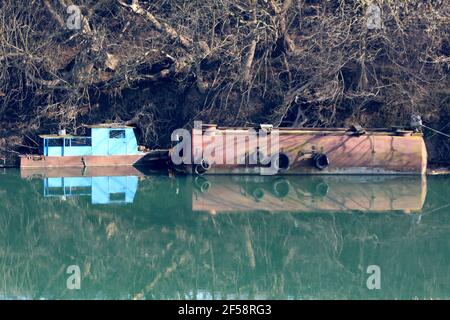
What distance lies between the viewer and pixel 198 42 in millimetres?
19344

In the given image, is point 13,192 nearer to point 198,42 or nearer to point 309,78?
point 198,42

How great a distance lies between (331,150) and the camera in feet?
57.6

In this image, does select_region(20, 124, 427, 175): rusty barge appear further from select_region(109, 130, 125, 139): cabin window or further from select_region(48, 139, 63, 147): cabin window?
select_region(48, 139, 63, 147): cabin window

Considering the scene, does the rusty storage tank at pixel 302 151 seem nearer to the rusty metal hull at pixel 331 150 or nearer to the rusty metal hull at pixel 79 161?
the rusty metal hull at pixel 331 150

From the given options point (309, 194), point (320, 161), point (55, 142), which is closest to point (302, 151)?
point (320, 161)

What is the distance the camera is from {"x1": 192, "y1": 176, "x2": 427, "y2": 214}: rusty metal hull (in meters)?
14.2

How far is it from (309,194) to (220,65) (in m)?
6.42

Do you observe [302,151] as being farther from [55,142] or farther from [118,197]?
[55,142]

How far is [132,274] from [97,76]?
11.4 metres

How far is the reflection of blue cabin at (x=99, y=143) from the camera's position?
18953 millimetres

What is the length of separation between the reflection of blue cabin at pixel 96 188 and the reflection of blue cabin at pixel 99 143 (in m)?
1.67

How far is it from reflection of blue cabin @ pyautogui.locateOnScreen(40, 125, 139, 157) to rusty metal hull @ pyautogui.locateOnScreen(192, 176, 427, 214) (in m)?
3.19

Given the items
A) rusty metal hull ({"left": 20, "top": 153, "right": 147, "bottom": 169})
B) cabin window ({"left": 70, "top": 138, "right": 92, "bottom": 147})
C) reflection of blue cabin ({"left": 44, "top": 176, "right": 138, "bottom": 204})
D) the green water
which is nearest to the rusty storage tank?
the green water

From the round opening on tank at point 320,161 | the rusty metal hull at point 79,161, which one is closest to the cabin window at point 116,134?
the rusty metal hull at point 79,161
